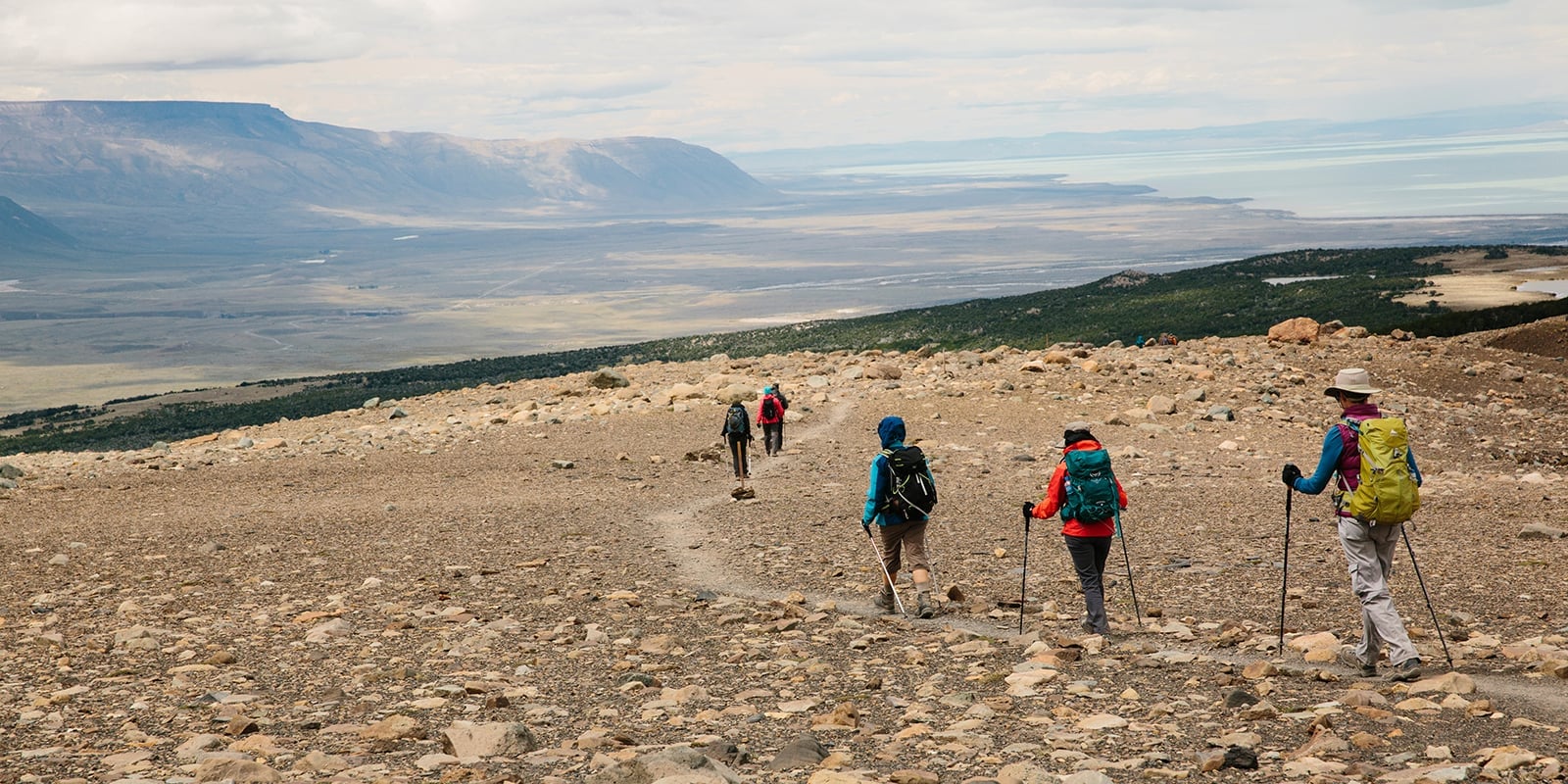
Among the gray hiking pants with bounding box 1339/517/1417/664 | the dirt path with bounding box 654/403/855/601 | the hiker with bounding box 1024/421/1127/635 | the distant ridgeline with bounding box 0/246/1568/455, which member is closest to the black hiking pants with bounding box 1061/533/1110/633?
the hiker with bounding box 1024/421/1127/635

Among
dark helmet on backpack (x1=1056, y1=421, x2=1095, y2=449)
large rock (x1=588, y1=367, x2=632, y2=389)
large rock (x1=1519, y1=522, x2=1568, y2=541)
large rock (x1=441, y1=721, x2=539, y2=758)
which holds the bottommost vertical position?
large rock (x1=1519, y1=522, x2=1568, y2=541)

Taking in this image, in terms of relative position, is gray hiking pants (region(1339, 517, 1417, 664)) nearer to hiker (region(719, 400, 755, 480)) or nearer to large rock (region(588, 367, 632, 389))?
hiker (region(719, 400, 755, 480))

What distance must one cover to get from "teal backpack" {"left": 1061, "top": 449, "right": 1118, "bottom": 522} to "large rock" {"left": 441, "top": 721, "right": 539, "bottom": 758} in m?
4.50

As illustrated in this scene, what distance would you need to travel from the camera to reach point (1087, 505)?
10.0m

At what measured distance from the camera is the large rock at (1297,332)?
33.6 metres

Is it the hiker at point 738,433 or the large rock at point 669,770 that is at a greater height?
the hiker at point 738,433

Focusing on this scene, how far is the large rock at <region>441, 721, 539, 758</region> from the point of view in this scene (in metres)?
7.42

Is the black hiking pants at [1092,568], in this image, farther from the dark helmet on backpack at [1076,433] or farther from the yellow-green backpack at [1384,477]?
the yellow-green backpack at [1384,477]

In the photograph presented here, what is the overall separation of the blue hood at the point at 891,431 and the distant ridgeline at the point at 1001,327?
38.5 m

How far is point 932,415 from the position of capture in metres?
26.8

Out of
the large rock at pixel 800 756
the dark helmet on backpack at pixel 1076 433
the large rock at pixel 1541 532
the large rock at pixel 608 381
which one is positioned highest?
the dark helmet on backpack at pixel 1076 433

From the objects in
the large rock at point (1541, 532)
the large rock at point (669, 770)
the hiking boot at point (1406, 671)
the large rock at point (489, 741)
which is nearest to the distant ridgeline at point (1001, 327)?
the large rock at point (1541, 532)

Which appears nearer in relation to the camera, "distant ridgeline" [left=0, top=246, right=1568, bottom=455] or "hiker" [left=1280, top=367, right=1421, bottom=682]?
"hiker" [left=1280, top=367, right=1421, bottom=682]

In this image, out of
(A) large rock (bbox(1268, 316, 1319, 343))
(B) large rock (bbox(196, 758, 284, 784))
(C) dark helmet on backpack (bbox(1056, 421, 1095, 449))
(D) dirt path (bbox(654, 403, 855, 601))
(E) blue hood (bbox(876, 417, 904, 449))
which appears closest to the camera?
(B) large rock (bbox(196, 758, 284, 784))
